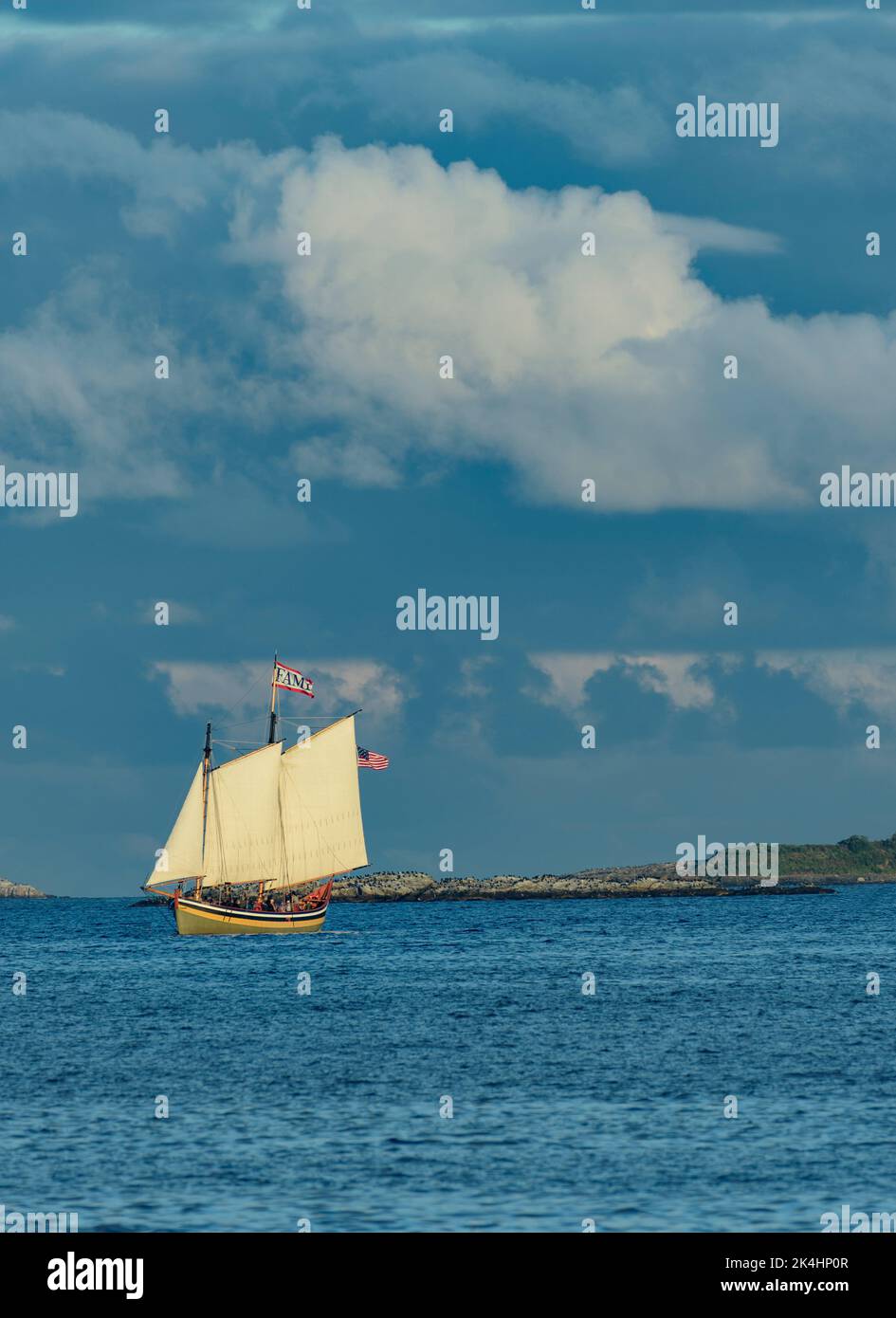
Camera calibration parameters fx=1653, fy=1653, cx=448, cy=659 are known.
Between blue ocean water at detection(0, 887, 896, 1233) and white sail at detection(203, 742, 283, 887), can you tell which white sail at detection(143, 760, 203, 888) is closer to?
white sail at detection(203, 742, 283, 887)

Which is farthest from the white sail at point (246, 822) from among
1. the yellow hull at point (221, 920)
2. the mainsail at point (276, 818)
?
the yellow hull at point (221, 920)

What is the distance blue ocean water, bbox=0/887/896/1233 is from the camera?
36.7 m

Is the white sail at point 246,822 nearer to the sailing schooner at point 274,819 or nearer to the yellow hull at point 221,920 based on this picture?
the sailing schooner at point 274,819

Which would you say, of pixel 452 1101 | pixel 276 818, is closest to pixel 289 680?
pixel 276 818

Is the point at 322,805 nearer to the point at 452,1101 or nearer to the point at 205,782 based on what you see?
the point at 205,782

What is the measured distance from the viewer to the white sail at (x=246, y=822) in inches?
5802

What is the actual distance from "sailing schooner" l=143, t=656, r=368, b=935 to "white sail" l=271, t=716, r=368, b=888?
8 cm

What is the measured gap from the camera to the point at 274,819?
150 metres

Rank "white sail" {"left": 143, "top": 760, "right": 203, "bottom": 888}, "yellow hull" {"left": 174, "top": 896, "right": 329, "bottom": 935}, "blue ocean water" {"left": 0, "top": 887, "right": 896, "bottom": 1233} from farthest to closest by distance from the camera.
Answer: "yellow hull" {"left": 174, "top": 896, "right": 329, "bottom": 935} → "white sail" {"left": 143, "top": 760, "right": 203, "bottom": 888} → "blue ocean water" {"left": 0, "top": 887, "right": 896, "bottom": 1233}

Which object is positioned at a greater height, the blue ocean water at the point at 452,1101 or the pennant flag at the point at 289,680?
the pennant flag at the point at 289,680

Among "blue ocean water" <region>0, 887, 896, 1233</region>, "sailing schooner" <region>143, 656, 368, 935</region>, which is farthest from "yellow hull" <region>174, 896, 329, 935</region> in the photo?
"blue ocean water" <region>0, 887, 896, 1233</region>

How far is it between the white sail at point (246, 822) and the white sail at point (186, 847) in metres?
1.37

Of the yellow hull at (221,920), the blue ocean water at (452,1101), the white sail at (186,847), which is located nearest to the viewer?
the blue ocean water at (452,1101)
